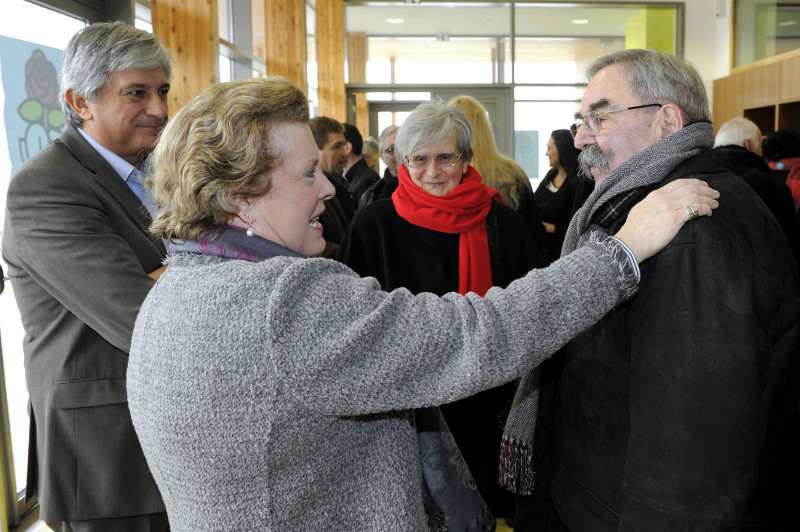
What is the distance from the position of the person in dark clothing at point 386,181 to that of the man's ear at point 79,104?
189cm

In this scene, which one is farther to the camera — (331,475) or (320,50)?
(320,50)

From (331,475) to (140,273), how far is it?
30.0 inches

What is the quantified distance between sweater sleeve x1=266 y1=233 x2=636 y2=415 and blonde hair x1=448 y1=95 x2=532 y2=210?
2463mm

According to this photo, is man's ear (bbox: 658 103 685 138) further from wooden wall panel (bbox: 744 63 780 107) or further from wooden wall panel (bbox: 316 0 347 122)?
wooden wall panel (bbox: 316 0 347 122)

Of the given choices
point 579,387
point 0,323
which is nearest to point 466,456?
point 579,387

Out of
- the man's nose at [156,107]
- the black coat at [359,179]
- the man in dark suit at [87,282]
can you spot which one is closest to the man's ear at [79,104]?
the man in dark suit at [87,282]

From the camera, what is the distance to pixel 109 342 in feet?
5.39

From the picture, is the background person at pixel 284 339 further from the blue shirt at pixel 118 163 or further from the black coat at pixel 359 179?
the black coat at pixel 359 179

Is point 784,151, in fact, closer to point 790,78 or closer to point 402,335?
point 790,78

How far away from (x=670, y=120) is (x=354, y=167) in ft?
14.6

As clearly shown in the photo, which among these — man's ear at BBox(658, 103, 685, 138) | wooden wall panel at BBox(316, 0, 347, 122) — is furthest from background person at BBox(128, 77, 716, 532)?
wooden wall panel at BBox(316, 0, 347, 122)

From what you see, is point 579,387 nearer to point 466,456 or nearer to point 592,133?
point 592,133

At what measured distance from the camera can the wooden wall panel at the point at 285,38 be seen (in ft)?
24.4

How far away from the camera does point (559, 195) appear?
484cm
